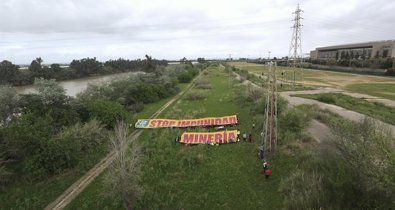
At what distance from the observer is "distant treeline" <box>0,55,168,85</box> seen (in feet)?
224

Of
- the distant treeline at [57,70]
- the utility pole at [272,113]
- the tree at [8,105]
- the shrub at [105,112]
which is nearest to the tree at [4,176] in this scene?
the tree at [8,105]

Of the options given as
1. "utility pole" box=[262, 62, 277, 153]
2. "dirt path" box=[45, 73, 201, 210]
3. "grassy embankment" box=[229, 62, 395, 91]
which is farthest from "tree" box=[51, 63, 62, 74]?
"utility pole" box=[262, 62, 277, 153]

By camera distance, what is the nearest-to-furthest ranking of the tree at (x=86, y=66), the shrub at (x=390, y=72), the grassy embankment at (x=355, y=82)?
the grassy embankment at (x=355, y=82) < the shrub at (x=390, y=72) < the tree at (x=86, y=66)

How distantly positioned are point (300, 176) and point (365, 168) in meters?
4.00

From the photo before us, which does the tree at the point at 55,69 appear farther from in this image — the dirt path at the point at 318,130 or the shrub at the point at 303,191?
the shrub at the point at 303,191

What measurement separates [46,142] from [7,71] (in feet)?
207

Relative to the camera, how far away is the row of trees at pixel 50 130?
17719mm

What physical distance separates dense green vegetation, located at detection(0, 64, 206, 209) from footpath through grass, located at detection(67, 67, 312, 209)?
2769 mm

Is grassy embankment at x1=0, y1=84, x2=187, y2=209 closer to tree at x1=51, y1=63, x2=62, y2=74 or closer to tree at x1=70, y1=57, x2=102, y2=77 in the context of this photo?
tree at x1=51, y1=63, x2=62, y2=74

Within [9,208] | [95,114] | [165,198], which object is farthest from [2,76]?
[165,198]

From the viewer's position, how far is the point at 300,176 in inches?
563

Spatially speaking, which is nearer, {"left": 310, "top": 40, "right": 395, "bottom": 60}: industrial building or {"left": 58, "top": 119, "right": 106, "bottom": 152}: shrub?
{"left": 58, "top": 119, "right": 106, "bottom": 152}: shrub

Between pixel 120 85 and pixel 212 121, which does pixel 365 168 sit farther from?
pixel 120 85

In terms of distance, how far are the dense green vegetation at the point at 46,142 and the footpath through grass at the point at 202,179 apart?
9.08 ft
